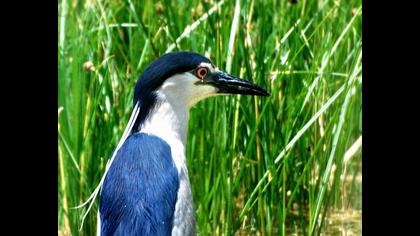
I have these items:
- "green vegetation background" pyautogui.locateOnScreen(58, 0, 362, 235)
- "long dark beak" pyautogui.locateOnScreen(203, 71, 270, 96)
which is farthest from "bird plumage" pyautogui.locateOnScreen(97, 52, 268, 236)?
"green vegetation background" pyautogui.locateOnScreen(58, 0, 362, 235)

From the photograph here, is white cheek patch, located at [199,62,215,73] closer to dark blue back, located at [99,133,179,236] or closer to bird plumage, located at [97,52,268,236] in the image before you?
bird plumage, located at [97,52,268,236]

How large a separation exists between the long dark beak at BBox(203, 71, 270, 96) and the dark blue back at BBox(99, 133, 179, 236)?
25cm

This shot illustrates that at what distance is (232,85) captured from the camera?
9.38 feet

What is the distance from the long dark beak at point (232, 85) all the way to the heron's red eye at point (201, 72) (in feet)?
0.08

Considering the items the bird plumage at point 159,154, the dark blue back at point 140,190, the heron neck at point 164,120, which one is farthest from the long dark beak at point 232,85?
the dark blue back at point 140,190

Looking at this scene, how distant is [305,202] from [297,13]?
0.60m

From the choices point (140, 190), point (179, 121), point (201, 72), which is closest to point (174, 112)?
point (179, 121)

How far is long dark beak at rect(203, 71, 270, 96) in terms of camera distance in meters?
2.85

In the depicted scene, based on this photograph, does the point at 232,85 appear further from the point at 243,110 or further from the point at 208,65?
the point at 243,110

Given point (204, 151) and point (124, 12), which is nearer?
point (204, 151)

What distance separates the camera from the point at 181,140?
282 cm

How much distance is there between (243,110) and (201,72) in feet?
0.98
